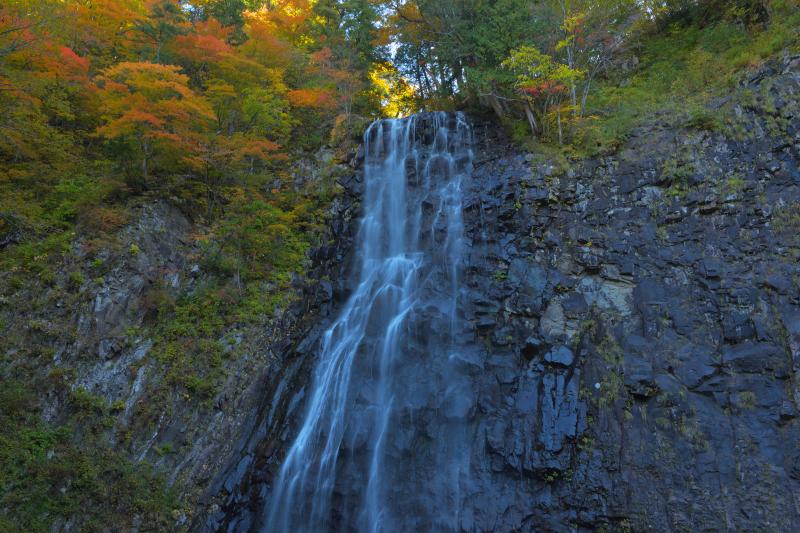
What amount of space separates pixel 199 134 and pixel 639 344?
12101 millimetres

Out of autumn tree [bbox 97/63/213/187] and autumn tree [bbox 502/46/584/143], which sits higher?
autumn tree [bbox 502/46/584/143]

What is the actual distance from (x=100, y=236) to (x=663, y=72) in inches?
649

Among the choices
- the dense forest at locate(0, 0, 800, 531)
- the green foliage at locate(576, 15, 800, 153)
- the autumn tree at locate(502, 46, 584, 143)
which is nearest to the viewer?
the dense forest at locate(0, 0, 800, 531)

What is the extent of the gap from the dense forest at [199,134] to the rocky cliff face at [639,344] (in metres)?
1.21

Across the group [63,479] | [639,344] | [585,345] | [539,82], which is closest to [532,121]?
[539,82]

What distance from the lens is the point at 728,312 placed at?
8.20 meters

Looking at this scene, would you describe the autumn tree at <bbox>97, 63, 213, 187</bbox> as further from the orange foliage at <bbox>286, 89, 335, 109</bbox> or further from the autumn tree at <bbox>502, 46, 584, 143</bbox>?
the autumn tree at <bbox>502, 46, 584, 143</bbox>

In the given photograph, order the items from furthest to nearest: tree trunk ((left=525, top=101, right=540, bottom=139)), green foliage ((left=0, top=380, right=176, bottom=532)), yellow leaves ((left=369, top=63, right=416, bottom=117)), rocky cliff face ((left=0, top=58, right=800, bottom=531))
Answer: yellow leaves ((left=369, top=63, right=416, bottom=117)) → tree trunk ((left=525, top=101, right=540, bottom=139)) → green foliage ((left=0, top=380, right=176, bottom=532)) → rocky cliff face ((left=0, top=58, right=800, bottom=531))

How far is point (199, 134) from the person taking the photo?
40.6 ft

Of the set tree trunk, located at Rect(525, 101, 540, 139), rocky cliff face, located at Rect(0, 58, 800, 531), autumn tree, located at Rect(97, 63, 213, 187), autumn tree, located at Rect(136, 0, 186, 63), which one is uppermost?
autumn tree, located at Rect(136, 0, 186, 63)

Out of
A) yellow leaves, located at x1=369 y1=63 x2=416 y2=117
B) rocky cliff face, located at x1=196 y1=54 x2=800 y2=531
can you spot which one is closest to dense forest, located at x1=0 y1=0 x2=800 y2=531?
rocky cliff face, located at x1=196 y1=54 x2=800 y2=531

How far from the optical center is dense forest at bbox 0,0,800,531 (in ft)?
28.7

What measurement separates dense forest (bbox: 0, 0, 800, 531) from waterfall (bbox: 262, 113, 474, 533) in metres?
2.27

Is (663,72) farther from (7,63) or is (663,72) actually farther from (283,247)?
(7,63)
